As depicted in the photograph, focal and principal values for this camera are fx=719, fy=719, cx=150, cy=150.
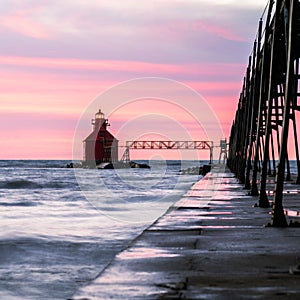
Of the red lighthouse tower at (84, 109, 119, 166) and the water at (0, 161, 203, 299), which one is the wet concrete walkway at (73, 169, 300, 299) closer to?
the water at (0, 161, 203, 299)

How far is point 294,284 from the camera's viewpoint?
5.51 meters

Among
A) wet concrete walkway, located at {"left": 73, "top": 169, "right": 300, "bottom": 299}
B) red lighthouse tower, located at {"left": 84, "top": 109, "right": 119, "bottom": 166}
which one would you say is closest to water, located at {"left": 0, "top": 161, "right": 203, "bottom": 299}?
wet concrete walkway, located at {"left": 73, "top": 169, "right": 300, "bottom": 299}

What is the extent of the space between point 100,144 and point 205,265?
121m

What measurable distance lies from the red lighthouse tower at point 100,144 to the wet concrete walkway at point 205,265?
108 meters

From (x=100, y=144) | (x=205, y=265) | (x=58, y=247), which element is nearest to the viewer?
(x=205, y=265)

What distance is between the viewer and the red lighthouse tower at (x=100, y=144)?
119188mm

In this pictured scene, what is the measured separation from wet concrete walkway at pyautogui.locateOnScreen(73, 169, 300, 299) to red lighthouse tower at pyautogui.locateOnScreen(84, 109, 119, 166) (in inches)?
4272

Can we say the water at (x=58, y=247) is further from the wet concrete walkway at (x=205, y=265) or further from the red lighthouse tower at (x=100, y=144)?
the red lighthouse tower at (x=100, y=144)

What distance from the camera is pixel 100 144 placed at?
12719 cm

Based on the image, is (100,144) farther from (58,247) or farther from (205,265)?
(205,265)

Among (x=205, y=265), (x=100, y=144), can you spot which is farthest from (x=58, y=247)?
(x=100, y=144)

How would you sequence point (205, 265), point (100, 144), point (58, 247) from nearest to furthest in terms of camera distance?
1. point (205, 265)
2. point (58, 247)
3. point (100, 144)

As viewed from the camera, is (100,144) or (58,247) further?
(100,144)

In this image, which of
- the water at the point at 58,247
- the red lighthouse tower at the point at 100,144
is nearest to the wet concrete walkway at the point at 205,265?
the water at the point at 58,247
